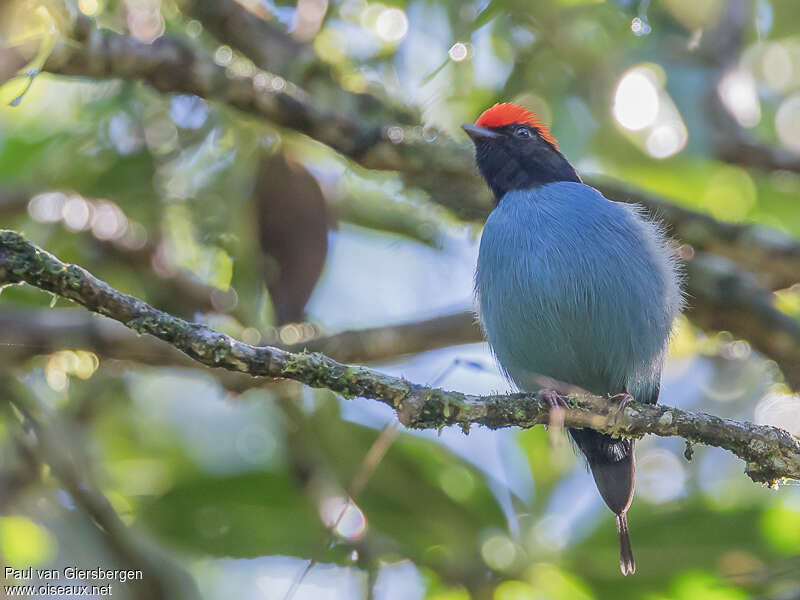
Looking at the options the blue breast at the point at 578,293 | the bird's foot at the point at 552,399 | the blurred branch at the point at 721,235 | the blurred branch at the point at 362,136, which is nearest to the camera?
the bird's foot at the point at 552,399

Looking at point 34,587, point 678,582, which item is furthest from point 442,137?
point 34,587

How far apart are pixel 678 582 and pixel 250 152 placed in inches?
125

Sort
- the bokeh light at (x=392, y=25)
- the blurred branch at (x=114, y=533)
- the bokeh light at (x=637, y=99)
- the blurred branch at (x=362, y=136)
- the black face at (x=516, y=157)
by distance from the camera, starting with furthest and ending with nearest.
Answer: the bokeh light at (x=637, y=99), the bokeh light at (x=392, y=25), the black face at (x=516, y=157), the blurred branch at (x=362, y=136), the blurred branch at (x=114, y=533)

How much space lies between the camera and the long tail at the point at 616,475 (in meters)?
4.68

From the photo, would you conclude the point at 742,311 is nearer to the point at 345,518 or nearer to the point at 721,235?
the point at 721,235

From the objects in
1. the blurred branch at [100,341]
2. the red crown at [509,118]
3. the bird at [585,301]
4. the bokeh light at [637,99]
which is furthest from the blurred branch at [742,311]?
the blurred branch at [100,341]

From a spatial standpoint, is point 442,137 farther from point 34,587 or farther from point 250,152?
point 34,587

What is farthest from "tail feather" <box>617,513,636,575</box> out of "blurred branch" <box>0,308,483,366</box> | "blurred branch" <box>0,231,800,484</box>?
"blurred branch" <box>0,308,483,366</box>

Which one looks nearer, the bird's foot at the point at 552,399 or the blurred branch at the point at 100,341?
the bird's foot at the point at 552,399

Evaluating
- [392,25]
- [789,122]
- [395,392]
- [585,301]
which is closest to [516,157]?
[392,25]

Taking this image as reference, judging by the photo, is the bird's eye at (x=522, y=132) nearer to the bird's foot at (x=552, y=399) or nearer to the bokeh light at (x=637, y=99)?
the bokeh light at (x=637, y=99)

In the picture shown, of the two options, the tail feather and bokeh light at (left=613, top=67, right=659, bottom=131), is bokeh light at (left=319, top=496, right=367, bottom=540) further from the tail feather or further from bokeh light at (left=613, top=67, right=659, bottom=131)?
bokeh light at (left=613, top=67, right=659, bottom=131)

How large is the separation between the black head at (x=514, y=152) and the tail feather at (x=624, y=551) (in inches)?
71.2

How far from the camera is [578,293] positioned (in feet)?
15.3
